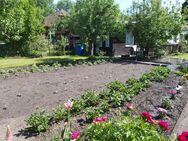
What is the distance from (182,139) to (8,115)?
18.1ft

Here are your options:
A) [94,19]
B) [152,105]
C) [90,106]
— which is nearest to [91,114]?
[90,106]

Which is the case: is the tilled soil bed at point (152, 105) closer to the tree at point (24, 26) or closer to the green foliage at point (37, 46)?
the tree at point (24, 26)

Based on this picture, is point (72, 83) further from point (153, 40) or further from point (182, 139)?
point (153, 40)

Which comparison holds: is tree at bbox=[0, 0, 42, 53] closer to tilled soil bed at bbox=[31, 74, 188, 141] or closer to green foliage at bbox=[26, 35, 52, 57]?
green foliage at bbox=[26, 35, 52, 57]

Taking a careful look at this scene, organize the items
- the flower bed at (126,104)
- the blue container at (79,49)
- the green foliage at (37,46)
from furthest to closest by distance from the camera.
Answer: the green foliage at (37,46) → the blue container at (79,49) → the flower bed at (126,104)

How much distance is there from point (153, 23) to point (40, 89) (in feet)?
48.3

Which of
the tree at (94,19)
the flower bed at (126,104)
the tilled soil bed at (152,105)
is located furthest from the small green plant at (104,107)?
the tree at (94,19)

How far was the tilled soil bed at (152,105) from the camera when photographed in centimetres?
688

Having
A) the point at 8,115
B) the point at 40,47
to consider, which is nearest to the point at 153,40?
the point at 40,47

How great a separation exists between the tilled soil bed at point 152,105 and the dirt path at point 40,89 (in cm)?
86

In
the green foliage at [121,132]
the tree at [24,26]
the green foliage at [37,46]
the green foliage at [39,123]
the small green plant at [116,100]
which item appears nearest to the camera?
the green foliage at [121,132]

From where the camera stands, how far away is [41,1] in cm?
8012

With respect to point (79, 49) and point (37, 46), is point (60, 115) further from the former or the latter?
point (37, 46)

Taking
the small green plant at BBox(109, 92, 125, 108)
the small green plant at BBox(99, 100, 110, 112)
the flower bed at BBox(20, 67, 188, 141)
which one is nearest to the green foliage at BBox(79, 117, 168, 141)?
the flower bed at BBox(20, 67, 188, 141)
